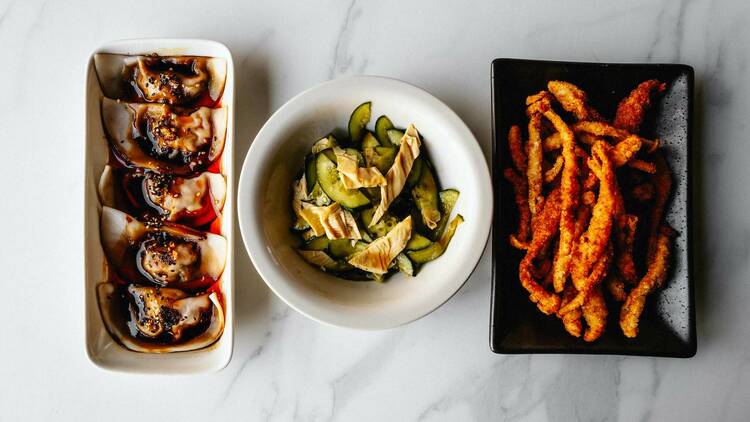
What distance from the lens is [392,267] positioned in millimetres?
1354

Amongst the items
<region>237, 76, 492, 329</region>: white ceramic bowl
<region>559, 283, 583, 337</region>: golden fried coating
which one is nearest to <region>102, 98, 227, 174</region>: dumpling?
<region>237, 76, 492, 329</region>: white ceramic bowl

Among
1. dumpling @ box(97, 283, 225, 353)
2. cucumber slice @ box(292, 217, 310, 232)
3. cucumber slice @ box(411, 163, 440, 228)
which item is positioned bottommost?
dumpling @ box(97, 283, 225, 353)

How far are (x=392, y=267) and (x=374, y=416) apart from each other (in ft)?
1.56

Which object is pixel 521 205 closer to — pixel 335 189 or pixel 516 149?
pixel 516 149

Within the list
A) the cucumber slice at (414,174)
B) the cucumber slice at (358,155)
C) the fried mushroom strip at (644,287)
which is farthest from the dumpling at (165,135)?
the fried mushroom strip at (644,287)

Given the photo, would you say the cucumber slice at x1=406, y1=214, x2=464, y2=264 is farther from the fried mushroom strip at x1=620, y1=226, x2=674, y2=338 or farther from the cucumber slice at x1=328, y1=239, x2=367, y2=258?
the fried mushroom strip at x1=620, y1=226, x2=674, y2=338

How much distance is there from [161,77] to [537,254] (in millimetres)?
1031

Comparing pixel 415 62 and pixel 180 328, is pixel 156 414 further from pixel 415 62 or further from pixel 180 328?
pixel 415 62

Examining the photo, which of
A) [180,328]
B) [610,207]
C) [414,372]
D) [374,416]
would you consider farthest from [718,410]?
[180,328]

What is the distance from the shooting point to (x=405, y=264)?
1.33 m

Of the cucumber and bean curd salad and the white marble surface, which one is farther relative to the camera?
the white marble surface

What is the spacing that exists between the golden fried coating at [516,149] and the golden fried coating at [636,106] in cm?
25

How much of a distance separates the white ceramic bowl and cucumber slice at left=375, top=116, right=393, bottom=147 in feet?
0.05

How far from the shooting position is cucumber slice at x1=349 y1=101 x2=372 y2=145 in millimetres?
1334
